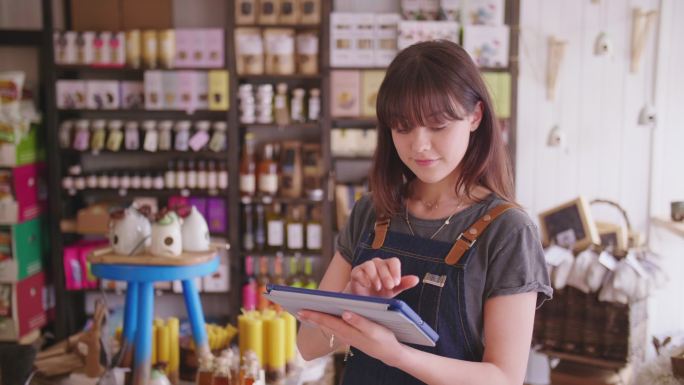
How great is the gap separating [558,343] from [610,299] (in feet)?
1.27

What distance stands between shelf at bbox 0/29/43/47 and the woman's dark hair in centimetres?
417

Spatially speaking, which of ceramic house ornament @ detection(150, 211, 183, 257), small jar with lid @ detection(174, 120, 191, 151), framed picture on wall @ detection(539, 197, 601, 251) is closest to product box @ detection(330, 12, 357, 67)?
small jar with lid @ detection(174, 120, 191, 151)

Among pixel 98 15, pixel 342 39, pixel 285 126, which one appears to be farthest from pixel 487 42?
pixel 98 15

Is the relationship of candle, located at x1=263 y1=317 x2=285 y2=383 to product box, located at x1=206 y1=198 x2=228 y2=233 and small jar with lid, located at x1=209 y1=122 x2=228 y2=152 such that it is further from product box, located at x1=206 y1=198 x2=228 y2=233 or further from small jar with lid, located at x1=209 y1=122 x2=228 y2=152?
small jar with lid, located at x1=209 y1=122 x2=228 y2=152

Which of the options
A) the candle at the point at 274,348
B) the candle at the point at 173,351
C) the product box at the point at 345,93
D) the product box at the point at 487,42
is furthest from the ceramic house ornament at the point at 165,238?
the product box at the point at 487,42

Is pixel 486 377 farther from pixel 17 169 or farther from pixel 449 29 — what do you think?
pixel 17 169

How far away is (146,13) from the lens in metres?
4.83

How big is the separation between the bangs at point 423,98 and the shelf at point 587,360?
9.26 ft

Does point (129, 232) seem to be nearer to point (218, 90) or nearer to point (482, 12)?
point (218, 90)

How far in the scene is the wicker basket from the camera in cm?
360

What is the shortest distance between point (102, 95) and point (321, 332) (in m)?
3.71

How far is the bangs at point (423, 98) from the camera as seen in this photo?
124 centimetres

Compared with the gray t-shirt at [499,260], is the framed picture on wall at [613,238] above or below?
below

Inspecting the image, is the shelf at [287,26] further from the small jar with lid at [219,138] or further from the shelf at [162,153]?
the shelf at [162,153]
